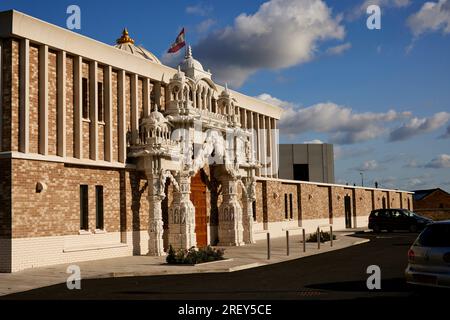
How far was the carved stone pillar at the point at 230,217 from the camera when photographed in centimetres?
2866

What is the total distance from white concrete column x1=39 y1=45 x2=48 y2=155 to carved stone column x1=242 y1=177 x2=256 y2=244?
510 inches

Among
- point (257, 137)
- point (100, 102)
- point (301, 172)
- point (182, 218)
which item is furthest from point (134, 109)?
point (301, 172)

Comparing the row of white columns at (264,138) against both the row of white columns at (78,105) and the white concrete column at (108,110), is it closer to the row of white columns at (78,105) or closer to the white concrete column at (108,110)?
the row of white columns at (78,105)

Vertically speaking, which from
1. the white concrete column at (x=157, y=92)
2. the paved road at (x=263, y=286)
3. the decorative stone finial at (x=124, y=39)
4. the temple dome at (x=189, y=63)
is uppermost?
the decorative stone finial at (x=124, y=39)

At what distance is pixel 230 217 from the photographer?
1134 inches

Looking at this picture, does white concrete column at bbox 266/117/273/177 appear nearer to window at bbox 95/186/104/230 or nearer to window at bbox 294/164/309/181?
window at bbox 95/186/104/230

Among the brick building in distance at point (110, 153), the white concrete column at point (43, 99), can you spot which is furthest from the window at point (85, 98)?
the white concrete column at point (43, 99)

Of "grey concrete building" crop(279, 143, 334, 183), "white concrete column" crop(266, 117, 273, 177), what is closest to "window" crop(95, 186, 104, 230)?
"white concrete column" crop(266, 117, 273, 177)

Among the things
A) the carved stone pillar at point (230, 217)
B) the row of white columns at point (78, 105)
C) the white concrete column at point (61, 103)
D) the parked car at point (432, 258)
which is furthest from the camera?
the carved stone pillar at point (230, 217)

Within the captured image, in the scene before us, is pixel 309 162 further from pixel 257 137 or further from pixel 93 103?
pixel 93 103

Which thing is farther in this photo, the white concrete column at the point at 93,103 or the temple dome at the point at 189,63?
the temple dome at the point at 189,63

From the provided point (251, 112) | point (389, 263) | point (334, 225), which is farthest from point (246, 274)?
point (334, 225)

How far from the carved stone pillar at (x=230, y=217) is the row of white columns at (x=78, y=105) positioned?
243 inches
